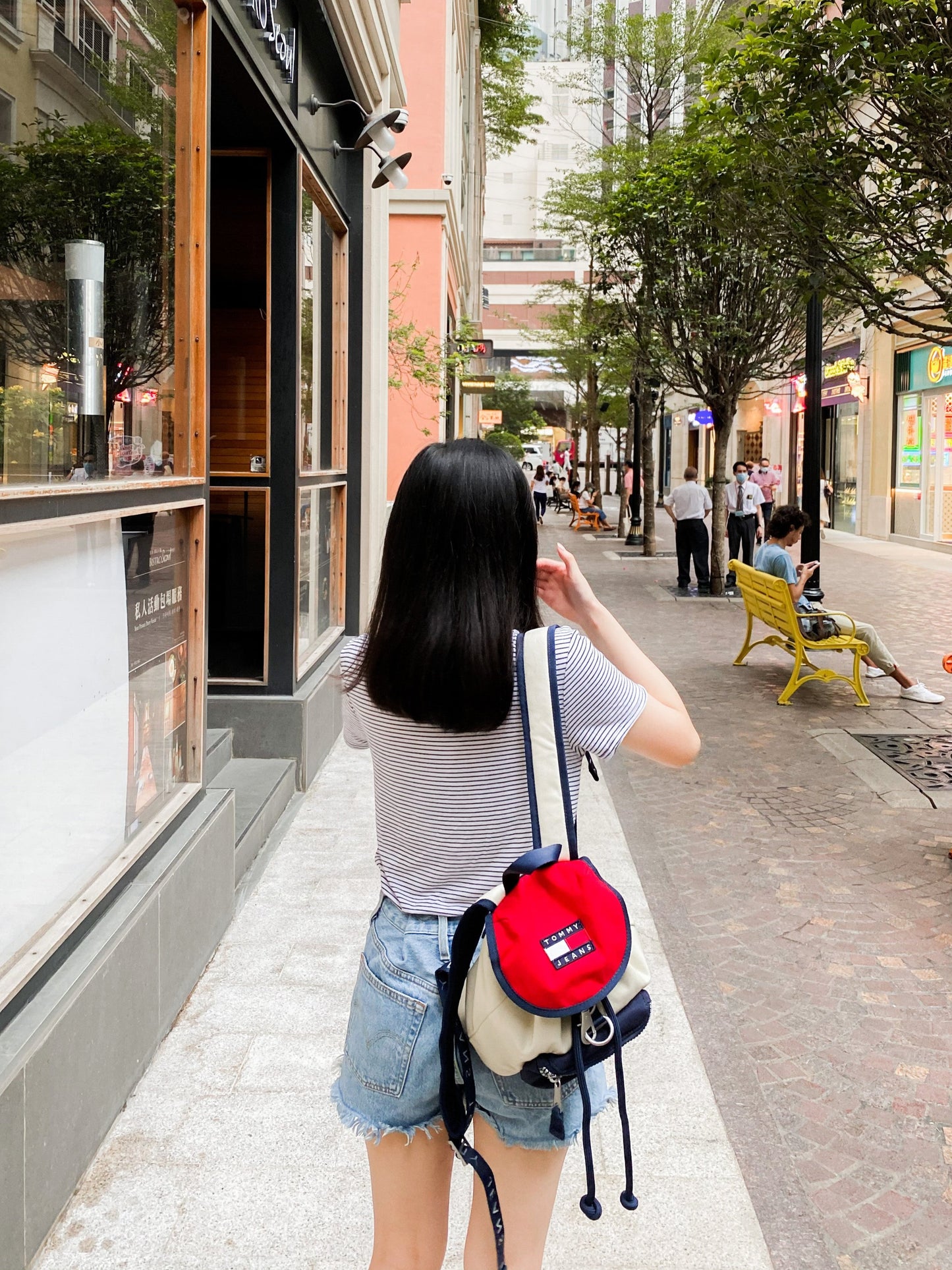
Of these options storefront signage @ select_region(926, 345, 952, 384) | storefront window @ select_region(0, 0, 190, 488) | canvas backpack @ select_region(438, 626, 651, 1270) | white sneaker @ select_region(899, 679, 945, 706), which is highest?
storefront signage @ select_region(926, 345, 952, 384)

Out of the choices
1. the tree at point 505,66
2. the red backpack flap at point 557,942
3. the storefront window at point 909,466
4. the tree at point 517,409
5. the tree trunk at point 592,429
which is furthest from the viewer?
the tree at point 517,409

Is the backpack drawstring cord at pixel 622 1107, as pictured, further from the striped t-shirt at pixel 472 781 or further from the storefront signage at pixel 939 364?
the storefront signage at pixel 939 364

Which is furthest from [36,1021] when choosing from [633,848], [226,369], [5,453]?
[226,369]

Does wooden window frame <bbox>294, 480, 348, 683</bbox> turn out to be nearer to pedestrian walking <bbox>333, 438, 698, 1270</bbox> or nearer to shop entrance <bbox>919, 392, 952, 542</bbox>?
pedestrian walking <bbox>333, 438, 698, 1270</bbox>

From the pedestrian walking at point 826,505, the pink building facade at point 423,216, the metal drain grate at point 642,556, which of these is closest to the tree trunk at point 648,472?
the metal drain grate at point 642,556

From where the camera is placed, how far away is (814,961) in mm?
4883

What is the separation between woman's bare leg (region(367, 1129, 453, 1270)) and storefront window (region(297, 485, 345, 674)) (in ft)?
17.4

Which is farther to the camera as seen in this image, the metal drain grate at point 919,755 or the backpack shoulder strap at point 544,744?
the metal drain grate at point 919,755

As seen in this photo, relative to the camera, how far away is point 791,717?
9.73 metres

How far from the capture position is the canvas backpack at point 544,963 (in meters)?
1.75

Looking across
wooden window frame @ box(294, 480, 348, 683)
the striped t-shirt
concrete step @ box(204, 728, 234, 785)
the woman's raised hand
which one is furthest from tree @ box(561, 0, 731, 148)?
the striped t-shirt

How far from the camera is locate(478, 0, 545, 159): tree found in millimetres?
36562

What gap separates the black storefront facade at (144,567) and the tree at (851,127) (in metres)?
3.44

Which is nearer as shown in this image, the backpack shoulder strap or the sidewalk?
the backpack shoulder strap
